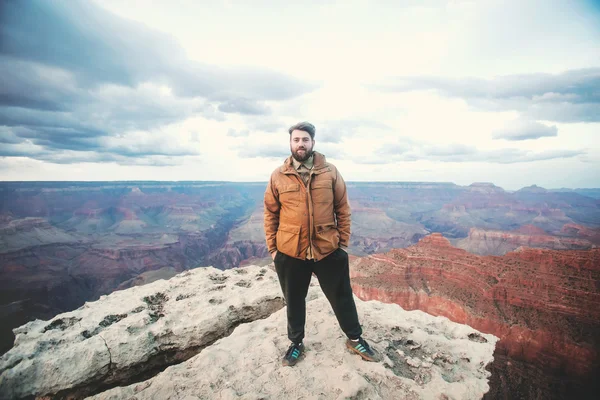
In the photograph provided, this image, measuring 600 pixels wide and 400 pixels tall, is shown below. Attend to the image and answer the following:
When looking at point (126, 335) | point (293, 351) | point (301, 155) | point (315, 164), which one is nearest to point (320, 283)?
point (293, 351)

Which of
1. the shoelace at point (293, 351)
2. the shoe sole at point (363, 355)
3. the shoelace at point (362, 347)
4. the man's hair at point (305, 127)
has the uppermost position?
the man's hair at point (305, 127)

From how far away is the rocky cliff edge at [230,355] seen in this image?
7.98 feet

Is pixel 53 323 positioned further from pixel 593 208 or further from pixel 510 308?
pixel 593 208

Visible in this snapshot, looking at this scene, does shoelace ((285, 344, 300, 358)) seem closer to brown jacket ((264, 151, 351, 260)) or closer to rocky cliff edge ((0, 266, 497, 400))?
rocky cliff edge ((0, 266, 497, 400))

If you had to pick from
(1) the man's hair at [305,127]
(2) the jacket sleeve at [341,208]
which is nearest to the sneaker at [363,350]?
(2) the jacket sleeve at [341,208]

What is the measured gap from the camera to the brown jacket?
2564 mm

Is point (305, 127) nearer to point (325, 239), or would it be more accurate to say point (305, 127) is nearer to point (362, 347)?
point (325, 239)

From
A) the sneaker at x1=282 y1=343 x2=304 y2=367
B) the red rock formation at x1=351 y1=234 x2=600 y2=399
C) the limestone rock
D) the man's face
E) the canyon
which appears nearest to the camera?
the man's face

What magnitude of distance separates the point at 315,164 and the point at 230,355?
91.3 inches

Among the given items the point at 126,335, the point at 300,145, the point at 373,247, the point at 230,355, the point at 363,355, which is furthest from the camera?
the point at 373,247

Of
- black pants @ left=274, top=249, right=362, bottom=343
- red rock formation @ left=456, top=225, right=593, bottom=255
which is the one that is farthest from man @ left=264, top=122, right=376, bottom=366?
red rock formation @ left=456, top=225, right=593, bottom=255

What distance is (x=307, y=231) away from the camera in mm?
2551

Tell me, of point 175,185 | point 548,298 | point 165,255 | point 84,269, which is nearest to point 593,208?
point 548,298

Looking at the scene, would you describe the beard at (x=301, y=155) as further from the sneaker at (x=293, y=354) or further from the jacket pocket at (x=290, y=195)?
the sneaker at (x=293, y=354)
